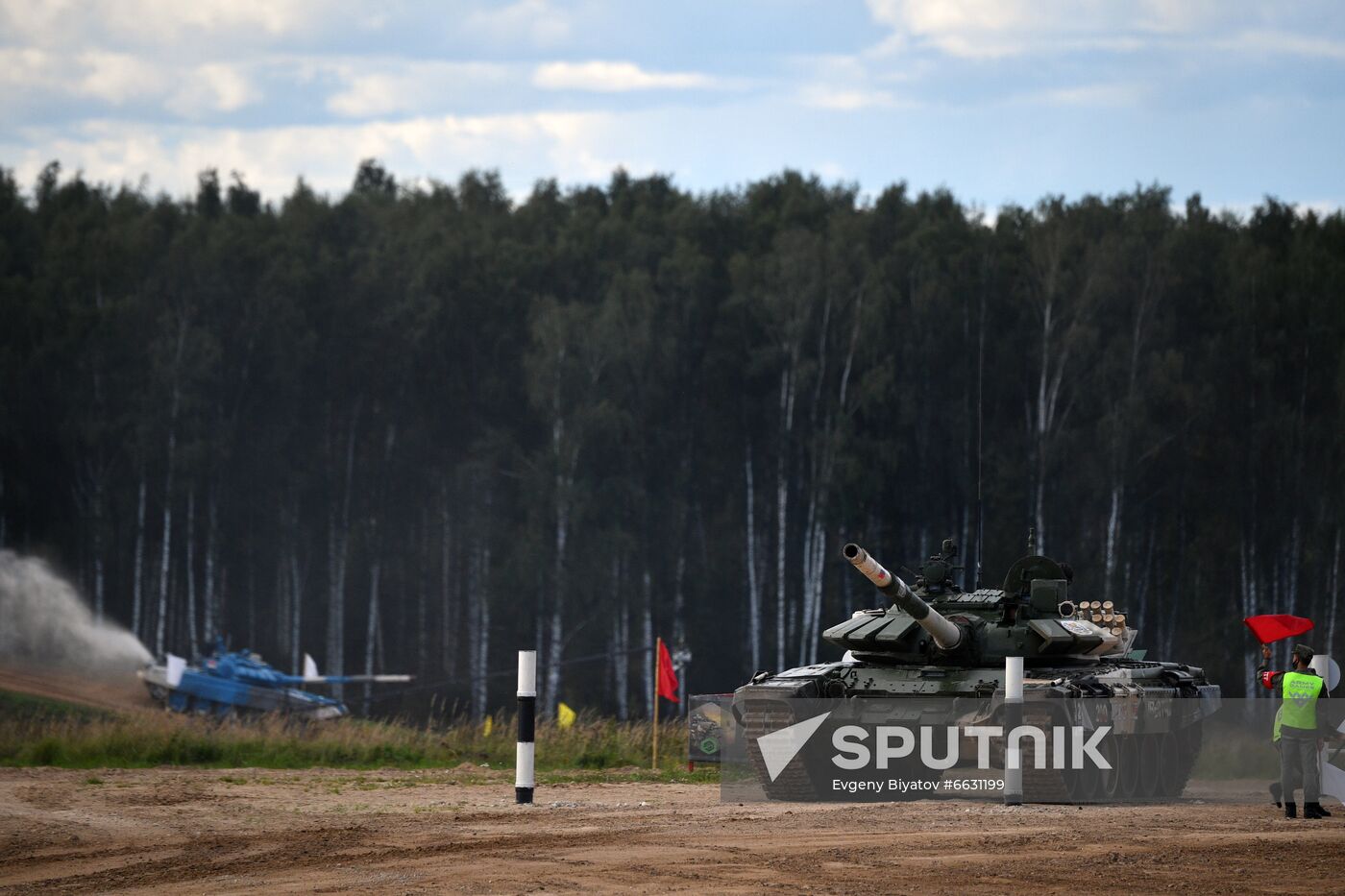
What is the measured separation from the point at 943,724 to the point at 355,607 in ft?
125

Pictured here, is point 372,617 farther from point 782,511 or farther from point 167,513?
point 782,511

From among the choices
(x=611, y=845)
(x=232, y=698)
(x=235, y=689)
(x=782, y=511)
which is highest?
(x=782, y=511)

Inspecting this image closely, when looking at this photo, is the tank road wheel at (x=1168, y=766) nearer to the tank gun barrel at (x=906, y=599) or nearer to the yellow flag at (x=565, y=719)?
the tank gun barrel at (x=906, y=599)

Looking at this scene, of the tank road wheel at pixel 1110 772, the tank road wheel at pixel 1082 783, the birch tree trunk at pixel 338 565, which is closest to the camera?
the tank road wheel at pixel 1082 783

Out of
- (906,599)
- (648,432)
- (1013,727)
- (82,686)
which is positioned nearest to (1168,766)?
(906,599)

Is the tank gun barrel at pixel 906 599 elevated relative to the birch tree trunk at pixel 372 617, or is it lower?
elevated

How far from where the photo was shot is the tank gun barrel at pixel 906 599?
14.2 m

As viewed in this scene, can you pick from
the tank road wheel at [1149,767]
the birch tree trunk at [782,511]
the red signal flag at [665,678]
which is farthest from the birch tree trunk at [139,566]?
the tank road wheel at [1149,767]

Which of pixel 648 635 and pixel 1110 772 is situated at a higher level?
pixel 1110 772

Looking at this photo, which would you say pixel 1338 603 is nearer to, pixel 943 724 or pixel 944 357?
pixel 944 357

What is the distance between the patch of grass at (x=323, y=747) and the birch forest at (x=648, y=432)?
2491cm

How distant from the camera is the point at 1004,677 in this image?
51.8ft

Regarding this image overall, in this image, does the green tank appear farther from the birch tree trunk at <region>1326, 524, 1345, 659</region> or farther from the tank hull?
the birch tree trunk at <region>1326, 524, 1345, 659</region>

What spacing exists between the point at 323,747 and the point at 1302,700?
9354 millimetres
